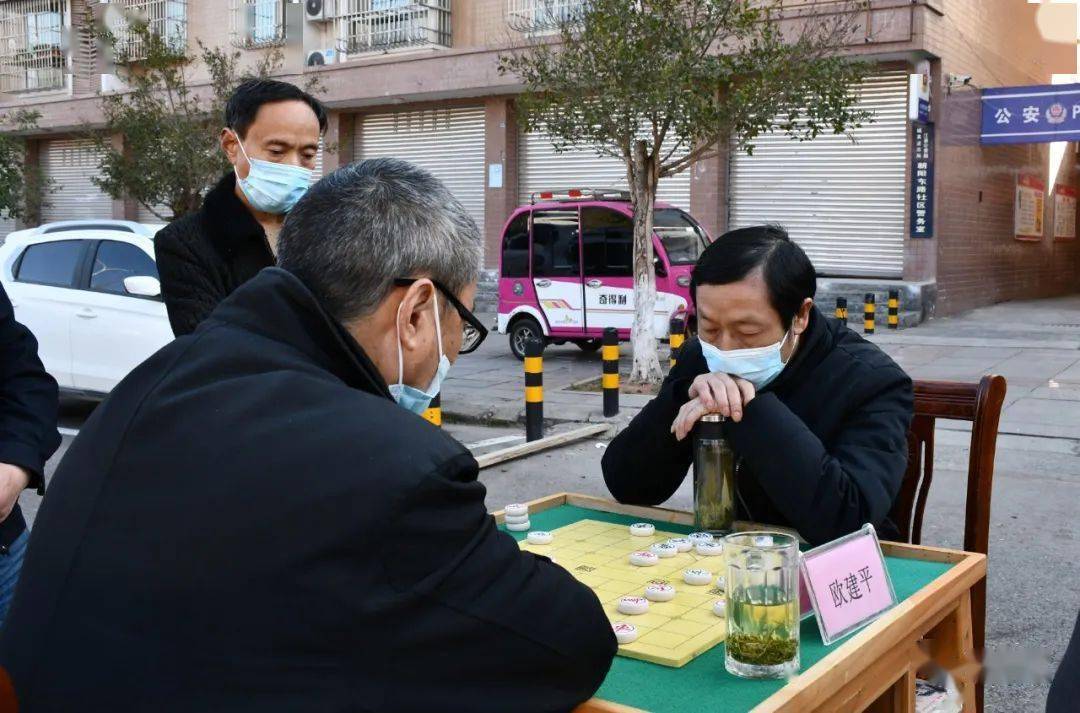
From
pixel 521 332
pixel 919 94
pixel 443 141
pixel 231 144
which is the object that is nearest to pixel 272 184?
pixel 231 144

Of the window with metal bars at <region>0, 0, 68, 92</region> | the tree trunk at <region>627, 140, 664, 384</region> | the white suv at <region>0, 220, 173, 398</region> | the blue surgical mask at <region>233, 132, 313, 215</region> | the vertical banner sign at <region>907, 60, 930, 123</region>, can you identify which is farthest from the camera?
the window with metal bars at <region>0, 0, 68, 92</region>

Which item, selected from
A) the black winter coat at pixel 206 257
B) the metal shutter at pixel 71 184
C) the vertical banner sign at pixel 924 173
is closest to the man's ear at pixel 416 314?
the black winter coat at pixel 206 257

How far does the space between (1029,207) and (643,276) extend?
14374 millimetres

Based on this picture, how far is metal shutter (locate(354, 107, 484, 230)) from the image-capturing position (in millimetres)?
20984

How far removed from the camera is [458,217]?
5.46 feet

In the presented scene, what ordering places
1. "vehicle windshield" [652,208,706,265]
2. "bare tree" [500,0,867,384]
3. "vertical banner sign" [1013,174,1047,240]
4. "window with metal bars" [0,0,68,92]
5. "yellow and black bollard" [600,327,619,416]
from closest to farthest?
"yellow and black bollard" [600,327,619,416], "bare tree" [500,0,867,384], "vehicle windshield" [652,208,706,265], "vertical banner sign" [1013,174,1047,240], "window with metal bars" [0,0,68,92]

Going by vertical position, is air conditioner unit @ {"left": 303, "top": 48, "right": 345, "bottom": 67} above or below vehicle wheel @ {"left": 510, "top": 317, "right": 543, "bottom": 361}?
above

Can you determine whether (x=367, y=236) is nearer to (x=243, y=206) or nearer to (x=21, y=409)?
(x=21, y=409)

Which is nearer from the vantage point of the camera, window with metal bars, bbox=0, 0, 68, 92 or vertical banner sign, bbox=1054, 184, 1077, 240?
vertical banner sign, bbox=1054, 184, 1077, 240

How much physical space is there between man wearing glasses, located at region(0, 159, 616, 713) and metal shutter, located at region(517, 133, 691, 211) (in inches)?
712

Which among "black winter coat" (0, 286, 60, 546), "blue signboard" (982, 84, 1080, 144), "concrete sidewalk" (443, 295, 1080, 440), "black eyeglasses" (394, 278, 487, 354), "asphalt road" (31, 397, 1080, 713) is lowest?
"asphalt road" (31, 397, 1080, 713)

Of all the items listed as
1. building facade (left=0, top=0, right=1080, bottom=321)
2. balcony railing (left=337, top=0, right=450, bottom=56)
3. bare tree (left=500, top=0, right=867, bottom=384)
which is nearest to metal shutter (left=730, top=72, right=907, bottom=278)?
building facade (left=0, top=0, right=1080, bottom=321)

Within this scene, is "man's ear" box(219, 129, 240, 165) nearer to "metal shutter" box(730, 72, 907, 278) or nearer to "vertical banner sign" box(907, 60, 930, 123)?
"vertical banner sign" box(907, 60, 930, 123)

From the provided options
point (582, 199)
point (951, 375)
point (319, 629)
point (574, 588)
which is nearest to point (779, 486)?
point (574, 588)
